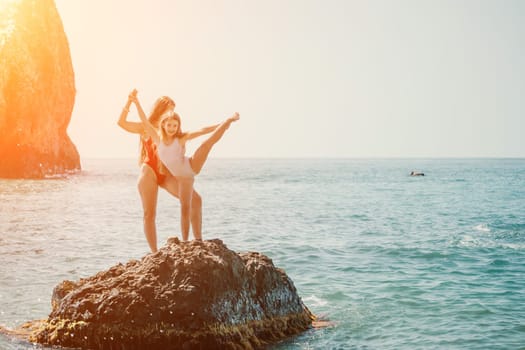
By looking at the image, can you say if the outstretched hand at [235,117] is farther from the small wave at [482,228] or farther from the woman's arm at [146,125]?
the small wave at [482,228]

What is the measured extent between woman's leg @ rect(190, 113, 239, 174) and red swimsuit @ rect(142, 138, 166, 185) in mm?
530

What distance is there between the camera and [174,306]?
27.4ft

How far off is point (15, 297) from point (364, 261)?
27.9 ft

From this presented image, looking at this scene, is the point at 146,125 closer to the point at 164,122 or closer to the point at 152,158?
the point at 164,122

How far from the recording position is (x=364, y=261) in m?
17.1

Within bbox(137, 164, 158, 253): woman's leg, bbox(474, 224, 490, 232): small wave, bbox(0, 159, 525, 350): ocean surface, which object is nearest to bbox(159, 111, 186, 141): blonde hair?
bbox(137, 164, 158, 253): woman's leg

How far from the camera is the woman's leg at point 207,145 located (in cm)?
884

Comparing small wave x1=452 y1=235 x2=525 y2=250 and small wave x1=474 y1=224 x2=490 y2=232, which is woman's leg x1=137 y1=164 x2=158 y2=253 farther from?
small wave x1=474 y1=224 x2=490 y2=232

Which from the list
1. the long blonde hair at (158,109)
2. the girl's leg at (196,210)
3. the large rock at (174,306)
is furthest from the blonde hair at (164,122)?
the large rock at (174,306)

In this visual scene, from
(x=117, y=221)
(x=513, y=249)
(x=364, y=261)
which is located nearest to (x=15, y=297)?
(x=364, y=261)

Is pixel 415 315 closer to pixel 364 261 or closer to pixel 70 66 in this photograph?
pixel 364 261

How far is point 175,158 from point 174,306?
1.96 metres

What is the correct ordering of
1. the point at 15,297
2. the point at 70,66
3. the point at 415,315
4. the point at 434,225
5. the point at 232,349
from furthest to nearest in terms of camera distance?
the point at 70,66, the point at 434,225, the point at 15,297, the point at 415,315, the point at 232,349

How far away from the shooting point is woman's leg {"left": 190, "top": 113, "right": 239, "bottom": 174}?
884cm
